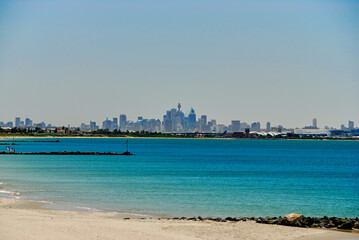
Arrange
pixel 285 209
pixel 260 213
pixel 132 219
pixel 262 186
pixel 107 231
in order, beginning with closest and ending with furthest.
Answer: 1. pixel 107 231
2. pixel 132 219
3. pixel 260 213
4. pixel 285 209
5. pixel 262 186

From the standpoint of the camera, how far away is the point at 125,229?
972 inches

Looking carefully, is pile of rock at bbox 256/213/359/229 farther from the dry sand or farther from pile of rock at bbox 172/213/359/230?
the dry sand

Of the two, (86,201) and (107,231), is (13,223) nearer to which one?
(107,231)

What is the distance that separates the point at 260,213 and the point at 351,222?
24.1 ft

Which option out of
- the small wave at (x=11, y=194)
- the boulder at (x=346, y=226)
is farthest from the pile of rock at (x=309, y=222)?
the small wave at (x=11, y=194)

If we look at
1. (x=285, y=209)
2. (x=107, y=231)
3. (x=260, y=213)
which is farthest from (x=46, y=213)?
(x=285, y=209)

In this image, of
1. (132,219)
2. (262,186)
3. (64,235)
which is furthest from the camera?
(262,186)

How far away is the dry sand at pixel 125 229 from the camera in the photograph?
22359 millimetres

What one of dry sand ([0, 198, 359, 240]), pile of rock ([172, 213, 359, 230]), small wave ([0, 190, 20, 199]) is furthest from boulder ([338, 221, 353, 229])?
small wave ([0, 190, 20, 199])

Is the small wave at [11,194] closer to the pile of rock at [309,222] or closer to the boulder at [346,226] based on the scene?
the pile of rock at [309,222]

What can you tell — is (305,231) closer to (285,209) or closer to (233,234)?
(233,234)

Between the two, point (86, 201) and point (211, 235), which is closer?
point (211, 235)

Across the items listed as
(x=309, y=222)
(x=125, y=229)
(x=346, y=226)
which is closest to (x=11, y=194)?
(x=125, y=229)

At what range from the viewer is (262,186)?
5312cm
